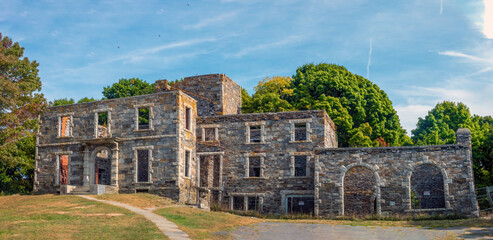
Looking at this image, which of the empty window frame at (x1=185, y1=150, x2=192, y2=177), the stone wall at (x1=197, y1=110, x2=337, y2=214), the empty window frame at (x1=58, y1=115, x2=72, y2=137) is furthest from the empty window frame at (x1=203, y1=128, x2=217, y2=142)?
the empty window frame at (x1=58, y1=115, x2=72, y2=137)

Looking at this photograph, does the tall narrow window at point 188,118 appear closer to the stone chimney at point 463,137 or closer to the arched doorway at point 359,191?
the arched doorway at point 359,191

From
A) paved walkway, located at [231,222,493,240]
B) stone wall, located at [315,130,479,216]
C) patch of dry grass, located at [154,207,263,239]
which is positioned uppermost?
stone wall, located at [315,130,479,216]

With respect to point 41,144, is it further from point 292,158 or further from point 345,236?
point 345,236

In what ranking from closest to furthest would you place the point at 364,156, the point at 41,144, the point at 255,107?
the point at 364,156, the point at 41,144, the point at 255,107

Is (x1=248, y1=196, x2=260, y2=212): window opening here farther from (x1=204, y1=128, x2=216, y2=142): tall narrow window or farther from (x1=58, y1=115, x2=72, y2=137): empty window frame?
(x1=58, y1=115, x2=72, y2=137): empty window frame

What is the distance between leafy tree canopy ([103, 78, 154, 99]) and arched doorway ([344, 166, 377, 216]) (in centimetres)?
3185

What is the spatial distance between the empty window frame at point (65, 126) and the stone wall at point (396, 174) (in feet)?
63.0

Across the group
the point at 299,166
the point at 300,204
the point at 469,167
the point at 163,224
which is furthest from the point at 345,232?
the point at 299,166

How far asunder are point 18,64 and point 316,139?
22.2 meters

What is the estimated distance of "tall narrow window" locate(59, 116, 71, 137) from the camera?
143ft

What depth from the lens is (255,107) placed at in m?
53.7

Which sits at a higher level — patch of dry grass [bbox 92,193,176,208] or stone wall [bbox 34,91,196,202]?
stone wall [bbox 34,91,196,202]

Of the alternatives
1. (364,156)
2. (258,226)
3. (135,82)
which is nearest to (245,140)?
(364,156)

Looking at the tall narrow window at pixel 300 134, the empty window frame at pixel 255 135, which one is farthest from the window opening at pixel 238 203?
the tall narrow window at pixel 300 134
